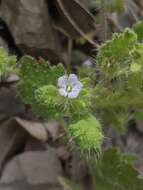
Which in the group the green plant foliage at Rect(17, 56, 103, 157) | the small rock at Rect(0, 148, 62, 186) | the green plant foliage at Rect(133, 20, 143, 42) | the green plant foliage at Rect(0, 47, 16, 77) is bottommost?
the small rock at Rect(0, 148, 62, 186)

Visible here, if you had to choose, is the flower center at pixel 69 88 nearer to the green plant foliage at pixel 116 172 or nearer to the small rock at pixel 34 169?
the green plant foliage at pixel 116 172

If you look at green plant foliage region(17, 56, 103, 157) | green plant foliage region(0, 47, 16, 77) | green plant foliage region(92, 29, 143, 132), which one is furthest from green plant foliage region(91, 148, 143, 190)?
green plant foliage region(0, 47, 16, 77)

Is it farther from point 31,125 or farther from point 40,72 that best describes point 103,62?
point 31,125

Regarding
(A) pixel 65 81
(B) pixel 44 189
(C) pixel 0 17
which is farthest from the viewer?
(C) pixel 0 17

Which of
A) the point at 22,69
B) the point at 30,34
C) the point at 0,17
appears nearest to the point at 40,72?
the point at 22,69

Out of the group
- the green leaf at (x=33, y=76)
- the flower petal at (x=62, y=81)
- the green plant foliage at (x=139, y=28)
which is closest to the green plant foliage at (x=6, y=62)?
the green leaf at (x=33, y=76)

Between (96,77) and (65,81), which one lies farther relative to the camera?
(96,77)

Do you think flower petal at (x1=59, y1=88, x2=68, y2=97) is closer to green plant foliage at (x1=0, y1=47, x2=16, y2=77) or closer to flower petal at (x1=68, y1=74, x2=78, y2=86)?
flower petal at (x1=68, y1=74, x2=78, y2=86)
